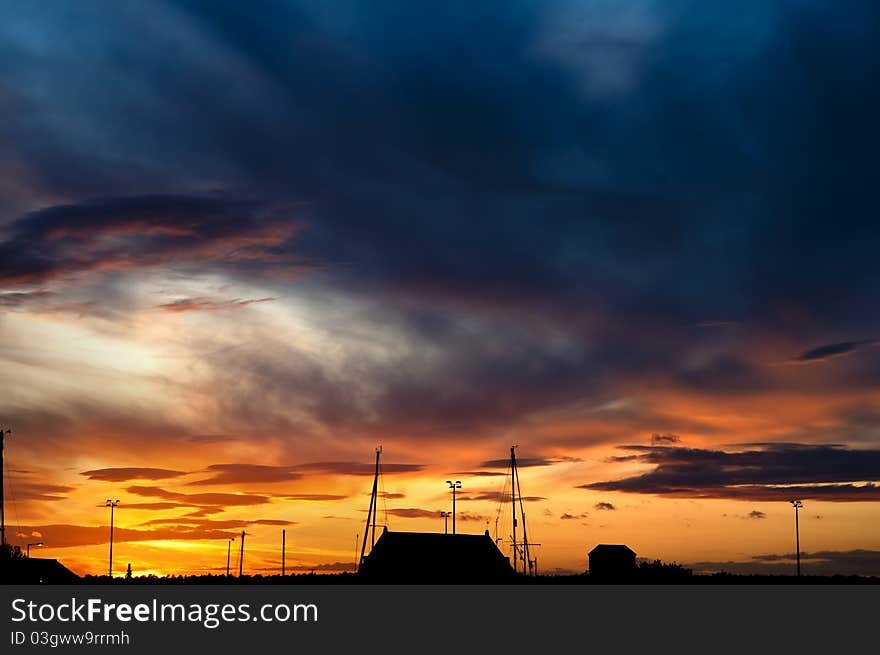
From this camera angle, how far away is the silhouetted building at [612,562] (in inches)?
7249

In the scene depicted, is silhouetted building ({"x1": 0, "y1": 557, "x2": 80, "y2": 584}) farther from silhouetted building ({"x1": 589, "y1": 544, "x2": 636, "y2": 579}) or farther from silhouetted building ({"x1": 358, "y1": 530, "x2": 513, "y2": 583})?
silhouetted building ({"x1": 589, "y1": 544, "x2": 636, "y2": 579})

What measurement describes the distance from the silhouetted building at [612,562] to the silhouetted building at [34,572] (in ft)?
282

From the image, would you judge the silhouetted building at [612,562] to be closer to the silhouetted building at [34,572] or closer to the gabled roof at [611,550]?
the gabled roof at [611,550]

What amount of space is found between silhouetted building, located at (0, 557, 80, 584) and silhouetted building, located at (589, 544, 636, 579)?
282 ft

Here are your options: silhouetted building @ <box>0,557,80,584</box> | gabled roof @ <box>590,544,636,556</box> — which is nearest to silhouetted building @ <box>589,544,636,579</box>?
gabled roof @ <box>590,544,636,556</box>

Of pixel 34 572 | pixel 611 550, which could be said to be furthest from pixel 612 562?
pixel 34 572

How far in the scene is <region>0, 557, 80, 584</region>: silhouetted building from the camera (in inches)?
6535

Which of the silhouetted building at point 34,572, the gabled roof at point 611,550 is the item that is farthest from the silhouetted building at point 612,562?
the silhouetted building at point 34,572
